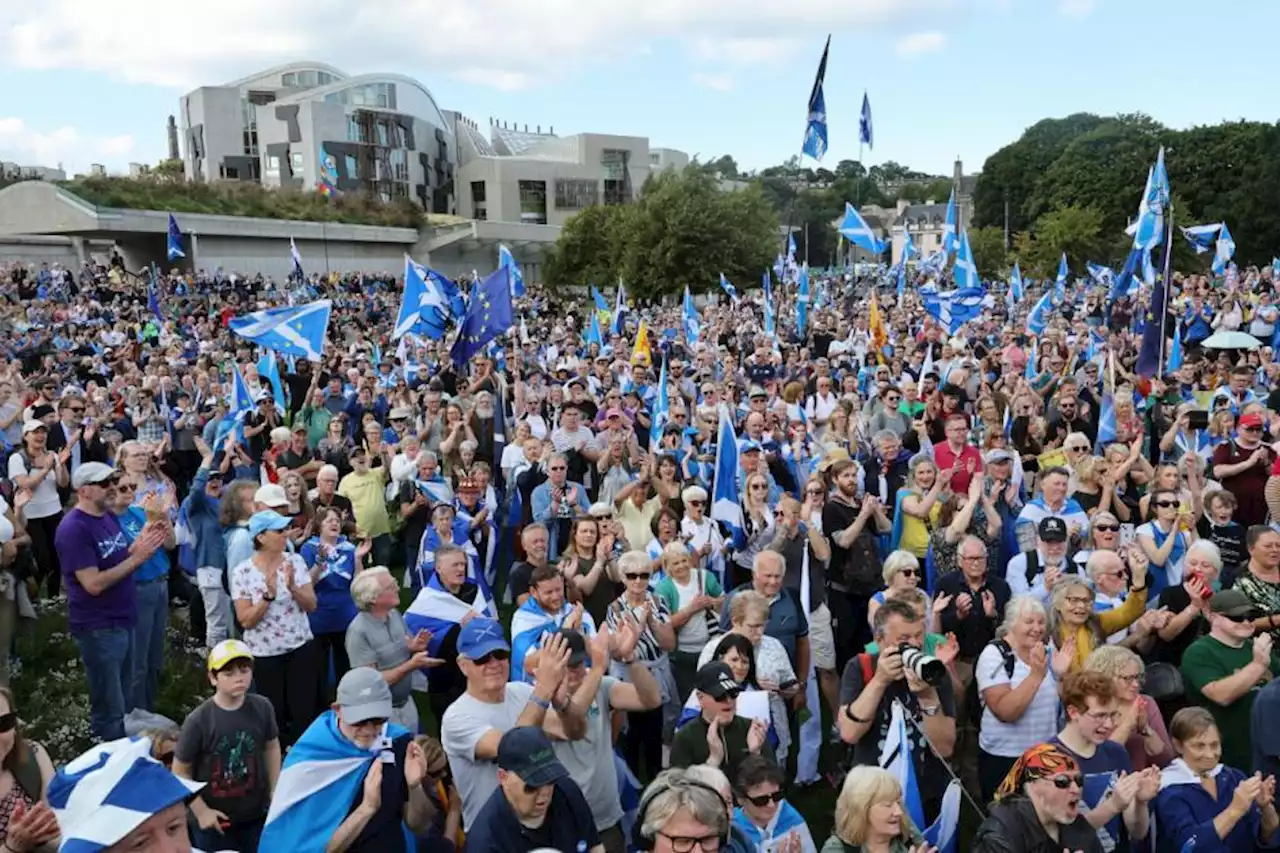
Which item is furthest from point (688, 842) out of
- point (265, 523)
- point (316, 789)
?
point (265, 523)

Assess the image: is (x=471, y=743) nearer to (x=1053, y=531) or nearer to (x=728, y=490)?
(x=1053, y=531)

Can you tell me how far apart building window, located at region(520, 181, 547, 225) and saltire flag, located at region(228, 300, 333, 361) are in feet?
236

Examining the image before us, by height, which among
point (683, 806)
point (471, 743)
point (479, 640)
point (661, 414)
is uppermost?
point (479, 640)

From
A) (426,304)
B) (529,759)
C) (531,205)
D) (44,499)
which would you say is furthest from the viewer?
(531,205)

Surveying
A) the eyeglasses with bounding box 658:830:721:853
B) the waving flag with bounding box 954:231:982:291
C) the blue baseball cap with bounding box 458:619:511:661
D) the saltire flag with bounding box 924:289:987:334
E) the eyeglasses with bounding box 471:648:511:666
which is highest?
the waving flag with bounding box 954:231:982:291

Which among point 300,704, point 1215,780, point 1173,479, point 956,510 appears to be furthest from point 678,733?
point 1173,479

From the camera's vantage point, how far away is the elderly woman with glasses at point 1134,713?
4.01 meters

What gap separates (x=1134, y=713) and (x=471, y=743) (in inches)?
100

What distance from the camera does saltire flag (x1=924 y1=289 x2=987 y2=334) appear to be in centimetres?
1697

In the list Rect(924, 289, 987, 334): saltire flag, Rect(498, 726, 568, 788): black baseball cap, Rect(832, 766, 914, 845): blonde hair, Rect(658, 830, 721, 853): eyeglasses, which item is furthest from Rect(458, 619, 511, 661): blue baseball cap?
Rect(924, 289, 987, 334): saltire flag

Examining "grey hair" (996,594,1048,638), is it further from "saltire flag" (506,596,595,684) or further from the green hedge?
the green hedge

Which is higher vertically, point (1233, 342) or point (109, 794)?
point (109, 794)

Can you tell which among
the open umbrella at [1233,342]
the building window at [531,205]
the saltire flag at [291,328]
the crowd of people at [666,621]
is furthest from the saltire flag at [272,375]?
the building window at [531,205]

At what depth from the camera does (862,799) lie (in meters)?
3.38
